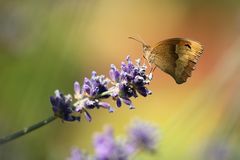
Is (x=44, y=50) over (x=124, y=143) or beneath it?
over

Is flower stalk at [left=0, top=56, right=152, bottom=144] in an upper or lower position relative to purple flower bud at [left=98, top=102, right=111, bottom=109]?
upper

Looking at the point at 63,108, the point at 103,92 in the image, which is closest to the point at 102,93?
the point at 103,92

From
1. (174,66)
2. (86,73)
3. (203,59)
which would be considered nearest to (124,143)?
(174,66)

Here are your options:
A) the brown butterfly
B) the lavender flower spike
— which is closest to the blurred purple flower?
the brown butterfly

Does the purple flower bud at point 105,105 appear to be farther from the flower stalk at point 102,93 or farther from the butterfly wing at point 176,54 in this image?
the butterfly wing at point 176,54

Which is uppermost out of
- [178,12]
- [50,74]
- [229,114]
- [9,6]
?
Result: [178,12]

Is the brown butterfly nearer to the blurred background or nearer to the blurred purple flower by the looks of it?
the blurred purple flower

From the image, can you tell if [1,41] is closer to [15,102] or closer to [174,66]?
[15,102]
